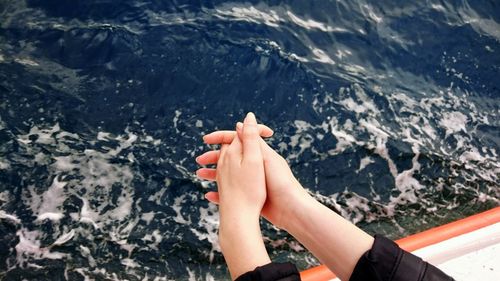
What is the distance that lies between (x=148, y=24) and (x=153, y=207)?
6.66ft

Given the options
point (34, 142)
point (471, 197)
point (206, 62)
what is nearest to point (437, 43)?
point (471, 197)

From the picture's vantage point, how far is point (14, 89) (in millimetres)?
3559

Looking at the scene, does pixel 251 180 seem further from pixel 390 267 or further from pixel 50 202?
pixel 50 202

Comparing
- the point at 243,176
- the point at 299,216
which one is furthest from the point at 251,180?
the point at 299,216

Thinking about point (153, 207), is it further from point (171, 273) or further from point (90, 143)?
point (90, 143)

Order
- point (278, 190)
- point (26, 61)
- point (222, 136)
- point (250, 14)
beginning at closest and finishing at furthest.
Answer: point (278, 190), point (222, 136), point (26, 61), point (250, 14)

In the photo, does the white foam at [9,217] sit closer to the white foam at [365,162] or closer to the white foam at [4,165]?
the white foam at [4,165]

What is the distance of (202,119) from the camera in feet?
12.1

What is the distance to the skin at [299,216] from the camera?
1728 millimetres

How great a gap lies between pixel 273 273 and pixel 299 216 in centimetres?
51

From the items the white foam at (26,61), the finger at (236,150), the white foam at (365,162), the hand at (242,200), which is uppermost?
the finger at (236,150)

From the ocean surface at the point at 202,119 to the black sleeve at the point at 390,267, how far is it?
1.48 metres

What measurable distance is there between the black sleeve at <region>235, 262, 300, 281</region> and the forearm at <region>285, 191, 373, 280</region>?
0.31m

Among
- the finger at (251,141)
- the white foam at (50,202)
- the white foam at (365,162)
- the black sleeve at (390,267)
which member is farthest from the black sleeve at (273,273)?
the white foam at (365,162)
